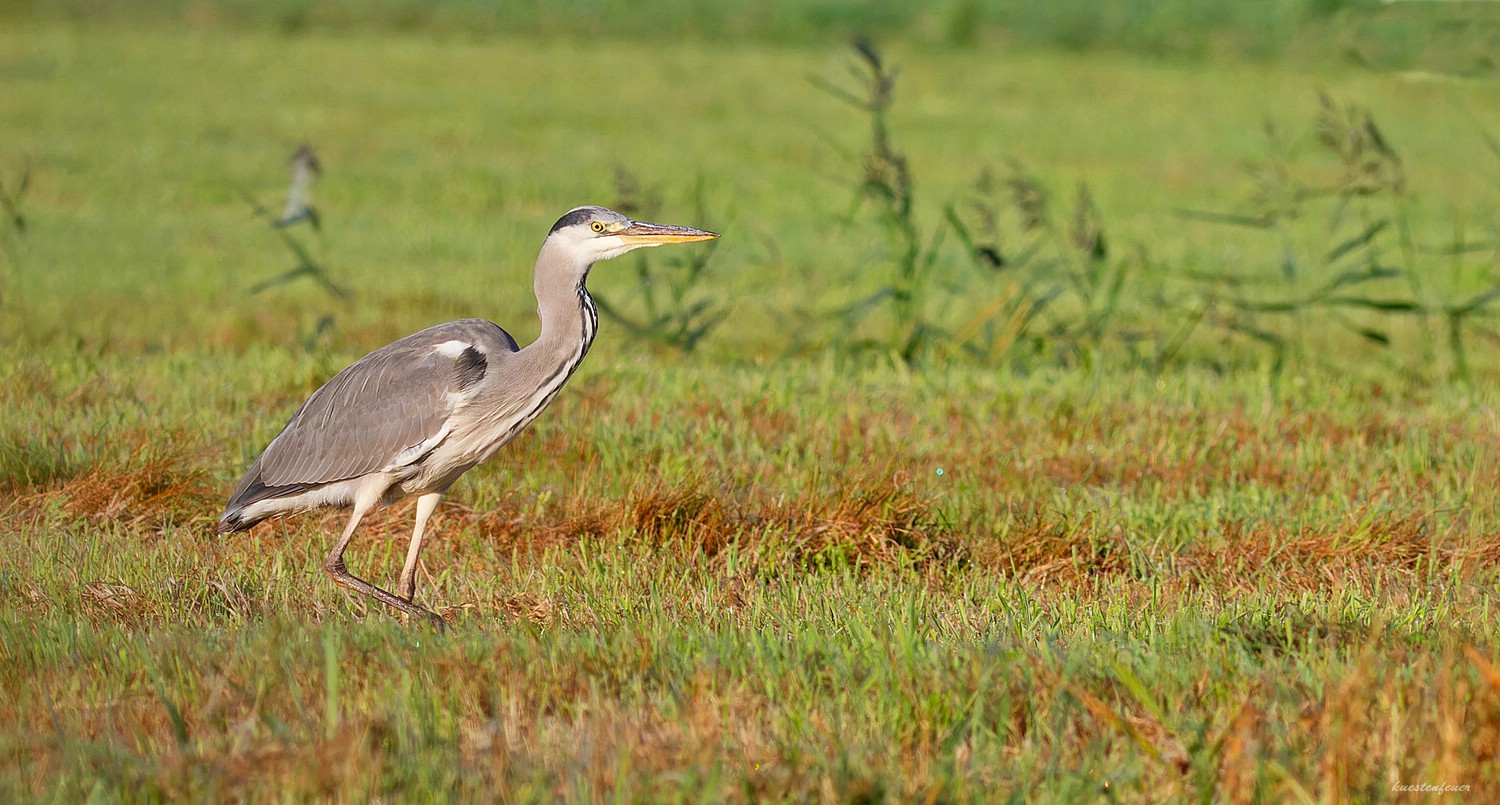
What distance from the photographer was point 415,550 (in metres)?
5.16

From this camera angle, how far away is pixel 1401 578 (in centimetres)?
536

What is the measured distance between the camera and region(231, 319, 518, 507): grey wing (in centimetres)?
521

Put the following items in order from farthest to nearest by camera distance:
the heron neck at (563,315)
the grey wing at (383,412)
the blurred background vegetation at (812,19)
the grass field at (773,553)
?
the blurred background vegetation at (812,19) → the grey wing at (383,412) → the heron neck at (563,315) → the grass field at (773,553)

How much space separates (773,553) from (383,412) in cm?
156

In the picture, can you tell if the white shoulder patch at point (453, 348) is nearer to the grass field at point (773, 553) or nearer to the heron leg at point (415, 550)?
the heron leg at point (415, 550)

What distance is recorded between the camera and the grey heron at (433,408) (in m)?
5.11

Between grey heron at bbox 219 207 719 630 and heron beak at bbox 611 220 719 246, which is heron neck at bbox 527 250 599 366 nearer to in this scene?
grey heron at bbox 219 207 719 630

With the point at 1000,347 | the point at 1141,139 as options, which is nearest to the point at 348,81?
the point at 1141,139

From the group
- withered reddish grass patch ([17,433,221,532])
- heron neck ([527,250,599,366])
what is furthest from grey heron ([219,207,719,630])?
withered reddish grass patch ([17,433,221,532])

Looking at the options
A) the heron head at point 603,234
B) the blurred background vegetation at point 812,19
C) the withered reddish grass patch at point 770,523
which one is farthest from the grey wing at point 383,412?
the blurred background vegetation at point 812,19

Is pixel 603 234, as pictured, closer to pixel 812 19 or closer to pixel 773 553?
pixel 773 553

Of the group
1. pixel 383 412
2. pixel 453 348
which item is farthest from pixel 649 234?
pixel 383 412

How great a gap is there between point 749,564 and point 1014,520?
3.71 ft

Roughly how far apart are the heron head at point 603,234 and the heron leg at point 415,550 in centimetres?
108
